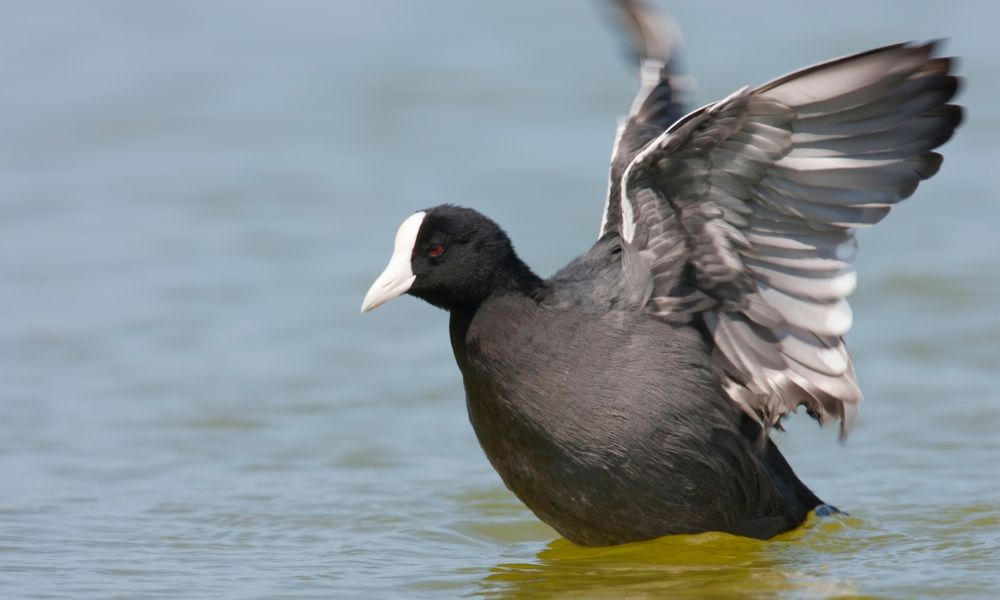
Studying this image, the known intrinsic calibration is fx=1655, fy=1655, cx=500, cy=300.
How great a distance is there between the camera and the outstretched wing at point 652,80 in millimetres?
5871

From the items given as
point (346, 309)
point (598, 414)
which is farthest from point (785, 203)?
point (346, 309)

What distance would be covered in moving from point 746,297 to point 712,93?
6.37 meters

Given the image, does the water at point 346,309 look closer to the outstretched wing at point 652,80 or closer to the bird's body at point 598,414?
the bird's body at point 598,414

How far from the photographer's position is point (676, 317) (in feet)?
16.7

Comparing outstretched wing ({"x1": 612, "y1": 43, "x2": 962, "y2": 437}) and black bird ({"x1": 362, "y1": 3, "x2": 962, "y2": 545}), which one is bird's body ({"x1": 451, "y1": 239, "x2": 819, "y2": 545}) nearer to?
black bird ({"x1": 362, "y1": 3, "x2": 962, "y2": 545})

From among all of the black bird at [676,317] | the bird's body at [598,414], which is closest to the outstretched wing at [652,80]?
the black bird at [676,317]

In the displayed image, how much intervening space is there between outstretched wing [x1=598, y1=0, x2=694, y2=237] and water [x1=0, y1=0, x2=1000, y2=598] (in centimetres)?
146

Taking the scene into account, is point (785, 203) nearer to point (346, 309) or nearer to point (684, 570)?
point (684, 570)

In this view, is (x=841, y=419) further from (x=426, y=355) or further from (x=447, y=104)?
(x=447, y=104)

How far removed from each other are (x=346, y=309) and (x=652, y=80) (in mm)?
2834

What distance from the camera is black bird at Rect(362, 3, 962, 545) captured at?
476 centimetres

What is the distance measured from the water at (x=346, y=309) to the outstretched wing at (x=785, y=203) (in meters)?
0.63

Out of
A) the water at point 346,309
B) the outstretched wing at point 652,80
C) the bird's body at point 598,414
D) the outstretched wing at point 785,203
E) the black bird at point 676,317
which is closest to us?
the outstretched wing at point 785,203

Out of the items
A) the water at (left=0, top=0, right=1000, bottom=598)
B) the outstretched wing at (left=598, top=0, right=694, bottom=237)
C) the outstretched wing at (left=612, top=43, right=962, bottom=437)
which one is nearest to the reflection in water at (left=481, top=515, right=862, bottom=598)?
the water at (left=0, top=0, right=1000, bottom=598)
